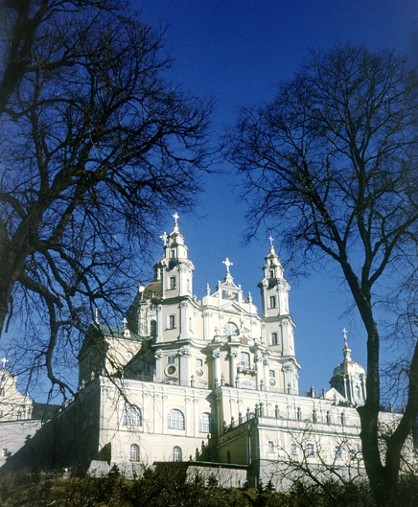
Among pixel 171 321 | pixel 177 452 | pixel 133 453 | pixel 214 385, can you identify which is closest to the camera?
pixel 133 453

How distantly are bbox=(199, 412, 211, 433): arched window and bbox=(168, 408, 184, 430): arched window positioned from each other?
1.98 m

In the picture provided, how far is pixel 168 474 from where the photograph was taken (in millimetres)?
13945

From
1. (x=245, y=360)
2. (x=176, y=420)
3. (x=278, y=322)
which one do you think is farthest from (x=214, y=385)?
(x=278, y=322)

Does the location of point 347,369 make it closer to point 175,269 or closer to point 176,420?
point 175,269

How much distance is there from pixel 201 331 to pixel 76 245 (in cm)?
6452

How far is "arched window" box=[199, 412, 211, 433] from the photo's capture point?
215ft

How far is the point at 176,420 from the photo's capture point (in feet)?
212

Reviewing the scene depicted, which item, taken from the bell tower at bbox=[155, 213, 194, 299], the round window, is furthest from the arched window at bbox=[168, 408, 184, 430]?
the bell tower at bbox=[155, 213, 194, 299]

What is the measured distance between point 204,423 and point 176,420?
2946 millimetres

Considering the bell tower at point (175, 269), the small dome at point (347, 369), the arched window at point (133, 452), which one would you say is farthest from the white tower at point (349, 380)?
the arched window at point (133, 452)

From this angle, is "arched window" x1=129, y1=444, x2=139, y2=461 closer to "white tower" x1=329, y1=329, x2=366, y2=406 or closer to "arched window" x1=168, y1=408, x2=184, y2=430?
"arched window" x1=168, y1=408, x2=184, y2=430

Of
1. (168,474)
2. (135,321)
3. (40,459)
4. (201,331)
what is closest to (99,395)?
(40,459)

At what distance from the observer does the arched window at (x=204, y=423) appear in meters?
65.6

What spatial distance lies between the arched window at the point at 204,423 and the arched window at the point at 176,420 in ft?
6.50
